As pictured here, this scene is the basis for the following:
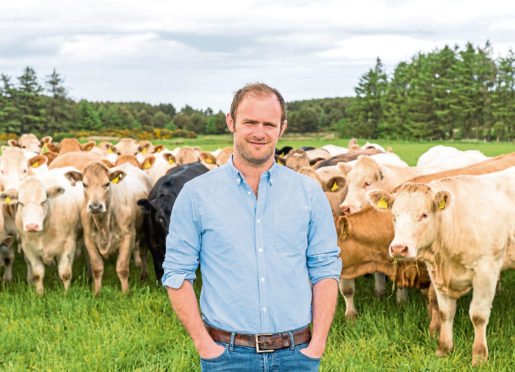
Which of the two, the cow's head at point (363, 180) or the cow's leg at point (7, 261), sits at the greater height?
the cow's head at point (363, 180)

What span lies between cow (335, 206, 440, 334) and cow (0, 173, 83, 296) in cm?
373

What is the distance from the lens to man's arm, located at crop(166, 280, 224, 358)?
2234 mm

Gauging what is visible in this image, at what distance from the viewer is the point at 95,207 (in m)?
6.49

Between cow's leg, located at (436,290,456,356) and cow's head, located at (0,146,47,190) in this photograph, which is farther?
cow's head, located at (0,146,47,190)

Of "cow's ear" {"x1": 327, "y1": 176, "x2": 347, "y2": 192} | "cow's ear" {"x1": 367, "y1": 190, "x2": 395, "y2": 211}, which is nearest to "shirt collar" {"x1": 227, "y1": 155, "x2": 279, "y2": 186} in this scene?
"cow's ear" {"x1": 367, "y1": 190, "x2": 395, "y2": 211}

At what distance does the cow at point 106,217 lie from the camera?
6742 millimetres

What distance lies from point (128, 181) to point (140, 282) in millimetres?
1640

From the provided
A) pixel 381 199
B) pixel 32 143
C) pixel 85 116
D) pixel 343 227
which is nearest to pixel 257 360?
pixel 381 199

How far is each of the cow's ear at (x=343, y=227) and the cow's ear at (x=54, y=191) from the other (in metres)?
3.80

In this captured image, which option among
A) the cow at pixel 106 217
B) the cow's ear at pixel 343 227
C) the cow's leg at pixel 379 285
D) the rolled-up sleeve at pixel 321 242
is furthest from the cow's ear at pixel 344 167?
the rolled-up sleeve at pixel 321 242

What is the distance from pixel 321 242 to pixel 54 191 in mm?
5371

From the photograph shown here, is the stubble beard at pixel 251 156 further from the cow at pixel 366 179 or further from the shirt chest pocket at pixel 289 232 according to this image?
the cow at pixel 366 179

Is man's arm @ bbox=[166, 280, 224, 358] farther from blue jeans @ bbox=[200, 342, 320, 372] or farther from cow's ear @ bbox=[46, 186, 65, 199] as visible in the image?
cow's ear @ bbox=[46, 186, 65, 199]

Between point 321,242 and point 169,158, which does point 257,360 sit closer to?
point 321,242
